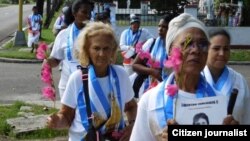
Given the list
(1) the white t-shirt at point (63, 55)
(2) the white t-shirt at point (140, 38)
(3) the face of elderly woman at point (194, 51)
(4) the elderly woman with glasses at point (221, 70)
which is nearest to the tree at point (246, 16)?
(2) the white t-shirt at point (140, 38)

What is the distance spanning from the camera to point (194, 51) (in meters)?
3.18

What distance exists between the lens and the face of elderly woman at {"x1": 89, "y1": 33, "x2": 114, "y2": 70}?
450 centimetres

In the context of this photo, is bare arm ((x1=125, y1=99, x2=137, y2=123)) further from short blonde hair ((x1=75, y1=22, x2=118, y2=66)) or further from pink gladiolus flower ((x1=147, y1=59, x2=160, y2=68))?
pink gladiolus flower ((x1=147, y1=59, x2=160, y2=68))

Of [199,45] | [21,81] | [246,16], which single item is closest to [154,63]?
[199,45]

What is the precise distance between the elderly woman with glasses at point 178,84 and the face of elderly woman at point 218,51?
1117 millimetres

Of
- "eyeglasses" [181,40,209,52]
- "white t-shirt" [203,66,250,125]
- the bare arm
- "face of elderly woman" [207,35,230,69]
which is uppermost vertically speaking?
"eyeglasses" [181,40,209,52]

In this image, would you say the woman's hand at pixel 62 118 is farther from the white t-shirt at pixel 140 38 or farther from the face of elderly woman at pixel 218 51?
the white t-shirt at pixel 140 38

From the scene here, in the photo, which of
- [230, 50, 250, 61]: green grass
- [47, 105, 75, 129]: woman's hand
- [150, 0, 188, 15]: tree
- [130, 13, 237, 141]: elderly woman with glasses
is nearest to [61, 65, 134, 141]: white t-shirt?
[47, 105, 75, 129]: woman's hand

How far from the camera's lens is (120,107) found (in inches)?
181

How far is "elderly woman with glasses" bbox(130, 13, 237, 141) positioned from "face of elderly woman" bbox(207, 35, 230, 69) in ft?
3.66

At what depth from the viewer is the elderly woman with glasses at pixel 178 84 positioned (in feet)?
10.4

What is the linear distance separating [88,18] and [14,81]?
9.63 meters

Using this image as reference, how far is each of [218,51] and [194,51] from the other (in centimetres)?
133

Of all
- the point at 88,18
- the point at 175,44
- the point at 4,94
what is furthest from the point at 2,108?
the point at 175,44
